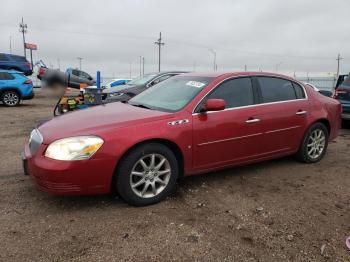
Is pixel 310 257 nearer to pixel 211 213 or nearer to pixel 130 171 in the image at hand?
pixel 211 213

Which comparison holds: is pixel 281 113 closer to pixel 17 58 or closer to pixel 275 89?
pixel 275 89

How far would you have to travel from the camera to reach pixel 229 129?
424 cm

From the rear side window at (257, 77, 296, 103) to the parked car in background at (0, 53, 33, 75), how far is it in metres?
18.8

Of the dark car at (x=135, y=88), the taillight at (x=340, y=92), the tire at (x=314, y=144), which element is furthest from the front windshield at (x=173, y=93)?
the taillight at (x=340, y=92)

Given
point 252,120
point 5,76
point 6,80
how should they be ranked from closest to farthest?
point 252,120
point 6,80
point 5,76

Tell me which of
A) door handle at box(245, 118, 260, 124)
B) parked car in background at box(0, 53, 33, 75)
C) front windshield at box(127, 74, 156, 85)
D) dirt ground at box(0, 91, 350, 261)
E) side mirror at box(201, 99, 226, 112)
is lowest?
dirt ground at box(0, 91, 350, 261)

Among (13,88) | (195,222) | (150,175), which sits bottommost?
(195,222)

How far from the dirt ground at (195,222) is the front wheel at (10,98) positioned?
33.0 ft

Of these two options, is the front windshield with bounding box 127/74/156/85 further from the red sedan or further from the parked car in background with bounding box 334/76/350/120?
the parked car in background with bounding box 334/76/350/120

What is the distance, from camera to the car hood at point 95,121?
3.51 metres

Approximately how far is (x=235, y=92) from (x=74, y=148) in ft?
7.28

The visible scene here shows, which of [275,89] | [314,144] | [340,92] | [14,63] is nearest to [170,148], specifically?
[275,89]

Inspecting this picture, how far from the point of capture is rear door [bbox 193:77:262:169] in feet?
13.3


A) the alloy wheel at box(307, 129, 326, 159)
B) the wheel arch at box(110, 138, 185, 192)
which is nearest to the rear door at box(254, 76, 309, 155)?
the alloy wheel at box(307, 129, 326, 159)
